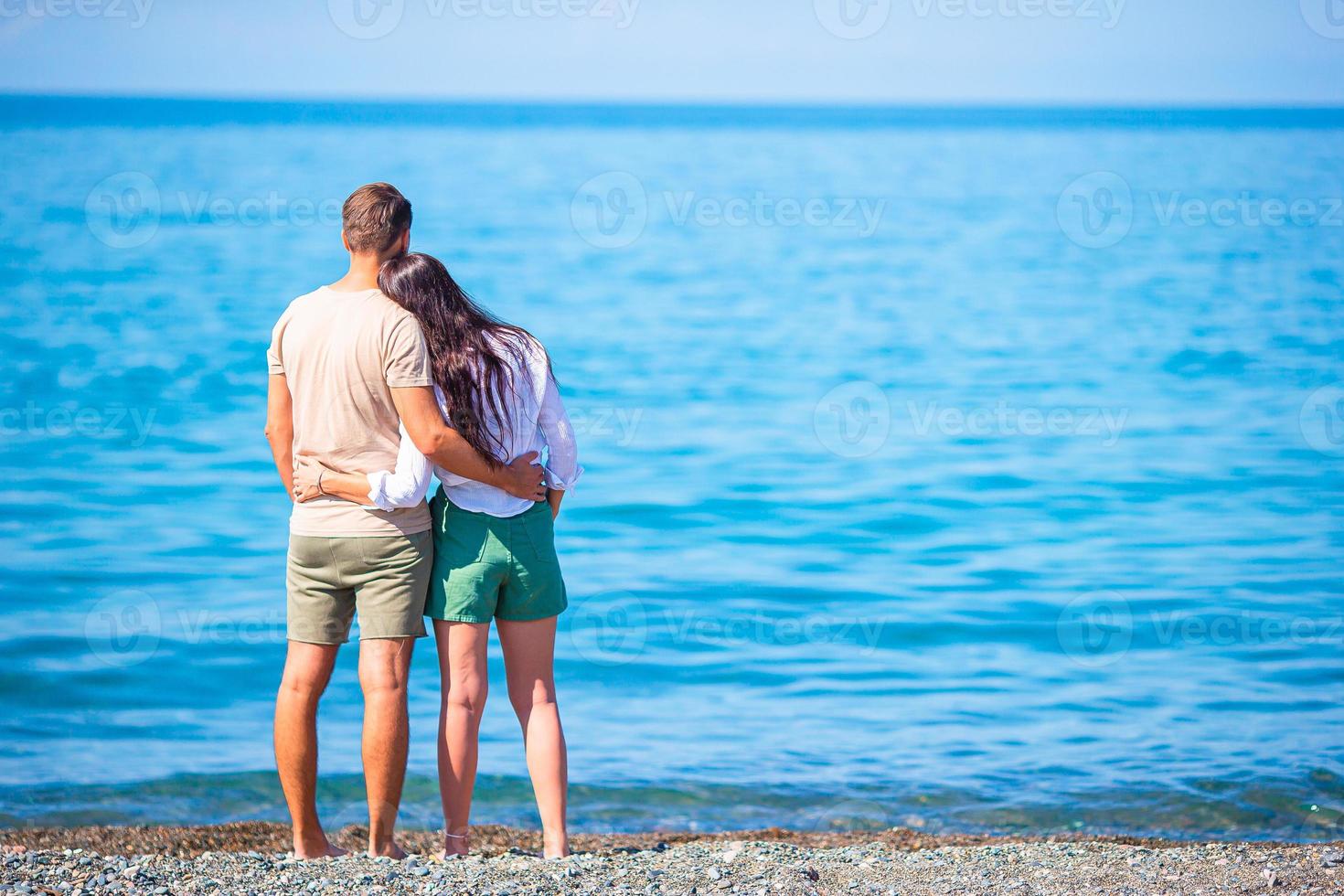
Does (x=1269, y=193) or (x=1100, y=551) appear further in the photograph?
(x=1269, y=193)

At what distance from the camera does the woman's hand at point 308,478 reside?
3.55m

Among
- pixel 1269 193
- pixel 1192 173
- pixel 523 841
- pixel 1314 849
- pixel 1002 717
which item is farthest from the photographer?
pixel 1192 173

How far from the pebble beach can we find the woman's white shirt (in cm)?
91

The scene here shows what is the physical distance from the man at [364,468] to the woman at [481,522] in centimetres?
5

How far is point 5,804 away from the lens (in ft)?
17.7

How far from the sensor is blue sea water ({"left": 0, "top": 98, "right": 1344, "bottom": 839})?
5871 mm

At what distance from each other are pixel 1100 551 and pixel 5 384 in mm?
13357

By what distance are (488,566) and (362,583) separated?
0.33 metres

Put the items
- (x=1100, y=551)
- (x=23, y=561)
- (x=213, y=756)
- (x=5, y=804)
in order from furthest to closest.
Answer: (x=1100, y=551) < (x=23, y=561) < (x=213, y=756) < (x=5, y=804)

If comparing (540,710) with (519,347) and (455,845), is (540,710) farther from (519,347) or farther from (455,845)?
(519,347)

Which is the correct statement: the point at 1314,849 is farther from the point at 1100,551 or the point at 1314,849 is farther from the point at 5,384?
the point at 5,384

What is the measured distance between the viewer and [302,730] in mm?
3654

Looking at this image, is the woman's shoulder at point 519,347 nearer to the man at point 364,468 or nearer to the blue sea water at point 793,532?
the man at point 364,468

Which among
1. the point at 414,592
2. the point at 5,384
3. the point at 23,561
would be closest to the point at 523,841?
the point at 414,592
